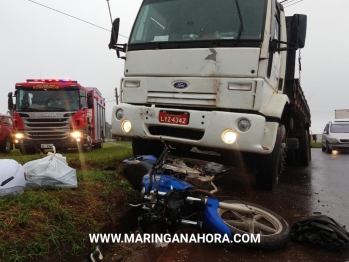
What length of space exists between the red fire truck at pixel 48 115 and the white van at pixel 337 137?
41.2ft

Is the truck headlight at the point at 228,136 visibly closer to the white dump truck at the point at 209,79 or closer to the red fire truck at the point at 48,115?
the white dump truck at the point at 209,79

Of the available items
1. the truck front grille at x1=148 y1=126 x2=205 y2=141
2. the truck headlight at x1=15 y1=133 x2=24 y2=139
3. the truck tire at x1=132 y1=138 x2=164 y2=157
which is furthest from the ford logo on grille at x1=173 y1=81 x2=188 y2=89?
the truck headlight at x1=15 y1=133 x2=24 y2=139

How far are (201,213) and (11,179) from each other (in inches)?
77.5

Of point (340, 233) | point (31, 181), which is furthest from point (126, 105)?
point (340, 233)

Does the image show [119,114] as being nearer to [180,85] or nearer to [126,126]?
[126,126]

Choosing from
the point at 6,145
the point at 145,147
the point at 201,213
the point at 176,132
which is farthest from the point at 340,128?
the point at 201,213

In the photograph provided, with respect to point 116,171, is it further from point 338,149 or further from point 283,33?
point 338,149

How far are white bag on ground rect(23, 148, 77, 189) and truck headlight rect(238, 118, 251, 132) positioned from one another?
2.23m

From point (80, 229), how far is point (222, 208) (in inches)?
55.9

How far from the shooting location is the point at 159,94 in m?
5.04

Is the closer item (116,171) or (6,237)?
(6,237)

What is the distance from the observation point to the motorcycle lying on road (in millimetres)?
3170

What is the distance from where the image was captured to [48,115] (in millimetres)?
11516

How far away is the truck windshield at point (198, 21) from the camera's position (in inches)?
189
